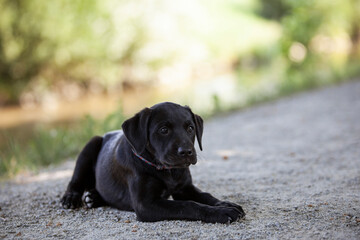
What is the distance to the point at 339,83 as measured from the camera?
14.6m

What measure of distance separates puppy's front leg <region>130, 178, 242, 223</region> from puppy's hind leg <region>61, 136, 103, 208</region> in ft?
3.64

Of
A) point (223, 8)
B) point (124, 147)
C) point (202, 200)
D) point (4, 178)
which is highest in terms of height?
point (223, 8)

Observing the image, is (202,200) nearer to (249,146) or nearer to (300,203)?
(300,203)

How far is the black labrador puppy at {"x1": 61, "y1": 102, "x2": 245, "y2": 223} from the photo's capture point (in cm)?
372

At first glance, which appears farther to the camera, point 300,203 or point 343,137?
point 343,137

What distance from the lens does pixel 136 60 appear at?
2548 cm

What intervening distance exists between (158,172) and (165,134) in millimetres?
402

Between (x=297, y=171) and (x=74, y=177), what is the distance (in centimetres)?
305

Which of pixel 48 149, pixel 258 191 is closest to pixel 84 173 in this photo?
pixel 258 191

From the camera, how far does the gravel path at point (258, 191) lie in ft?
11.7

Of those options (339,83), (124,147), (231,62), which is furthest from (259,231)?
(231,62)

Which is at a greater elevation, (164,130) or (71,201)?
(164,130)

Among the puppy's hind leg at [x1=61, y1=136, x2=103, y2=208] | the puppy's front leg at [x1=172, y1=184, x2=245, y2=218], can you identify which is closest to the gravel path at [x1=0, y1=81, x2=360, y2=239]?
the puppy's hind leg at [x1=61, y1=136, x2=103, y2=208]

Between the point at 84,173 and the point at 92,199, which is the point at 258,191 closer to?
the point at 92,199
